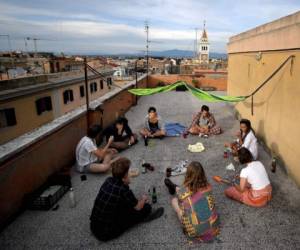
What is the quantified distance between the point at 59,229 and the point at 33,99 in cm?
1230

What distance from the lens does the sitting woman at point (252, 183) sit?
355 cm

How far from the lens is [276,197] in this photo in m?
3.99

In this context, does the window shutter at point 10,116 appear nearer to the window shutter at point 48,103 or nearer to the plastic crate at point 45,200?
the window shutter at point 48,103

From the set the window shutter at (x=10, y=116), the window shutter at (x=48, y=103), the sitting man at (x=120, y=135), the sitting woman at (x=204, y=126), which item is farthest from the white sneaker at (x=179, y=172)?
the window shutter at (x=48, y=103)

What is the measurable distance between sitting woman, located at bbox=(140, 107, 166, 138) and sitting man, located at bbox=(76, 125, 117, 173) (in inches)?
79.3

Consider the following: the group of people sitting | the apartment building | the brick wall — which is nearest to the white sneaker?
the group of people sitting

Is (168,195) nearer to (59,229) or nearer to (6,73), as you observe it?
(59,229)

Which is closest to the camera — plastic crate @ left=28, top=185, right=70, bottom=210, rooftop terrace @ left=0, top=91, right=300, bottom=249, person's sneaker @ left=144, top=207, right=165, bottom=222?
rooftop terrace @ left=0, top=91, right=300, bottom=249

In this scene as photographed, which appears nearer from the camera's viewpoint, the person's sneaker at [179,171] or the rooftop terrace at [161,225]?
the rooftop terrace at [161,225]

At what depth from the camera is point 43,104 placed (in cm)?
1522

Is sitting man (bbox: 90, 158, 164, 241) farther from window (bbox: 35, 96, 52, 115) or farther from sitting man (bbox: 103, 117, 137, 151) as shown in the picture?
window (bbox: 35, 96, 52, 115)

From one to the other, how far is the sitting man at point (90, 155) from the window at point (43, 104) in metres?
11.1

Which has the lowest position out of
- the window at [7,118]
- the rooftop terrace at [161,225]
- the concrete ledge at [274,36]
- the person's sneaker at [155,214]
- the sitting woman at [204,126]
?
the window at [7,118]

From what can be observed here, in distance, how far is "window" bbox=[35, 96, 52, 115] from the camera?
1468 centimetres
